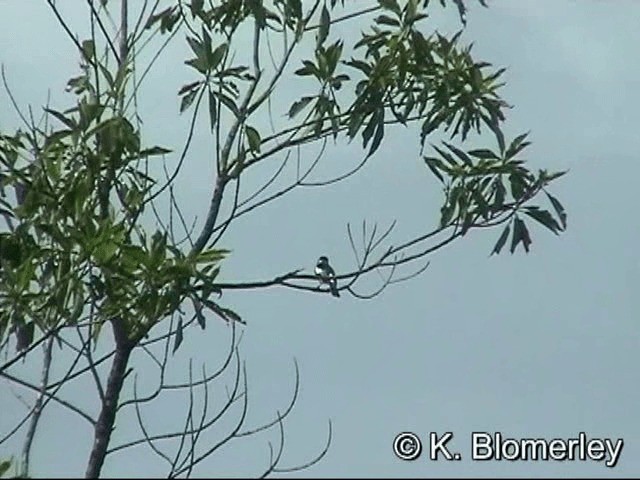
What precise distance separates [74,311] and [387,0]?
138cm

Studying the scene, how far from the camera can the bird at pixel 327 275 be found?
12.6ft

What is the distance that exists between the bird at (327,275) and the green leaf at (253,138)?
1.25 feet

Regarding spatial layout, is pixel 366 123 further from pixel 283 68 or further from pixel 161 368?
pixel 161 368

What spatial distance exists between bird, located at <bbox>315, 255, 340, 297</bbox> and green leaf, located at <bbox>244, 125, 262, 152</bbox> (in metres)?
0.38

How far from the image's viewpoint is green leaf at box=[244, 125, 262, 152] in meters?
3.88

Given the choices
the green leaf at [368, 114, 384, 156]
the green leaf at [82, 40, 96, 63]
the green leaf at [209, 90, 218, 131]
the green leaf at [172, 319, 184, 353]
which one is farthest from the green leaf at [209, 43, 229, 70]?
the green leaf at [172, 319, 184, 353]

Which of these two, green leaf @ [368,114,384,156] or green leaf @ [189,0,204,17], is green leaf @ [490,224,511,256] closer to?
green leaf @ [368,114,384,156]

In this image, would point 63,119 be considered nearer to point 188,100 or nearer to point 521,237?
point 188,100

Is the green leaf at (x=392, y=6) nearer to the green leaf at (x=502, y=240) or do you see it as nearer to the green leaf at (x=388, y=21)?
the green leaf at (x=388, y=21)

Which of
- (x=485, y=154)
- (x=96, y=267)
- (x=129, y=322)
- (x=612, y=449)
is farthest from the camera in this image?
(x=612, y=449)

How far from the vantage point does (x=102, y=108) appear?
11.1 ft

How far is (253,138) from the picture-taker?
153 inches

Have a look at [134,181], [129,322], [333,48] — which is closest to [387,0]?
[333,48]

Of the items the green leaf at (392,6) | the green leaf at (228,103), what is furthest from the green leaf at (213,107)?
the green leaf at (392,6)
